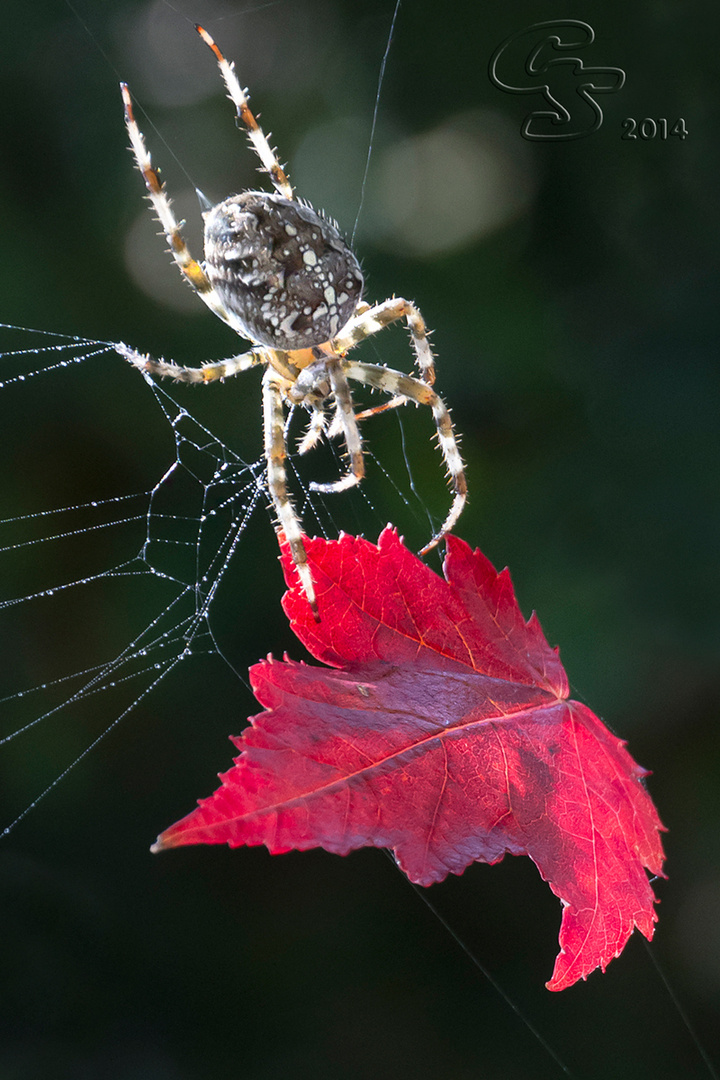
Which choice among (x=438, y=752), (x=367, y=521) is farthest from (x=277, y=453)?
(x=367, y=521)

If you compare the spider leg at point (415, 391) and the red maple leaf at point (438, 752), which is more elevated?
the spider leg at point (415, 391)

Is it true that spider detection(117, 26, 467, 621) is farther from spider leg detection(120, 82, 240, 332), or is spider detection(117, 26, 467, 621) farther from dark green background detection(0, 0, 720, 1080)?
dark green background detection(0, 0, 720, 1080)

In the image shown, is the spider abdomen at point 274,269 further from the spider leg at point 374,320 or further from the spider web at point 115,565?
the spider web at point 115,565

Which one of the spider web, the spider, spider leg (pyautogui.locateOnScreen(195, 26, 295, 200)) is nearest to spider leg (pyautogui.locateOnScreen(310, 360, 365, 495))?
the spider

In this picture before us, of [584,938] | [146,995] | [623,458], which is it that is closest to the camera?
[584,938]

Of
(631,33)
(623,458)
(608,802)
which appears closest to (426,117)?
(631,33)

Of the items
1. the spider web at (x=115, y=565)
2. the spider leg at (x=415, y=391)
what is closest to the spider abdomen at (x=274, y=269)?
the spider leg at (x=415, y=391)

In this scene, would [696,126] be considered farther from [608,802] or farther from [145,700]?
[145,700]
